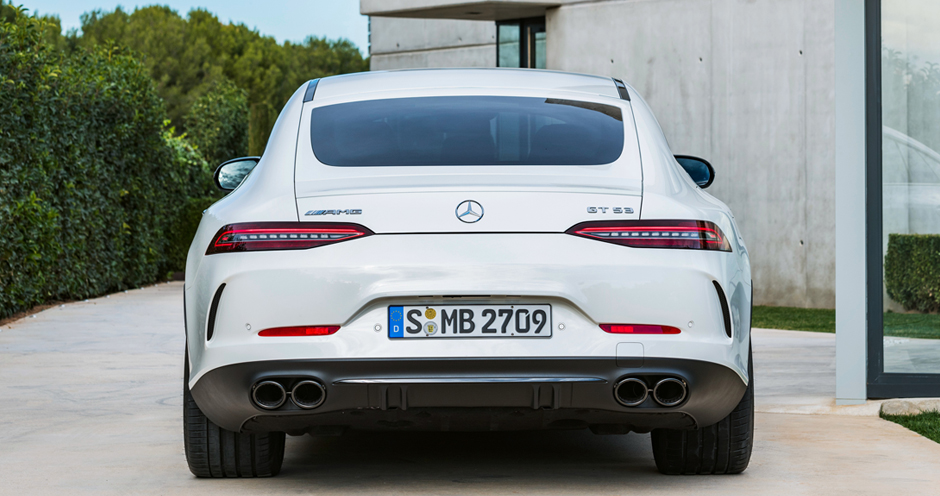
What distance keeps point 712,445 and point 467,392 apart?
1.20 m

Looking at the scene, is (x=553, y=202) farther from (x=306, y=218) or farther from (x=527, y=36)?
(x=527, y=36)

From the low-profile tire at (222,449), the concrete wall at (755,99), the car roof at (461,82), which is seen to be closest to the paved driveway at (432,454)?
the low-profile tire at (222,449)

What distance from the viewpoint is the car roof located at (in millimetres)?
4574

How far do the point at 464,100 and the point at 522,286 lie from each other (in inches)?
44.0

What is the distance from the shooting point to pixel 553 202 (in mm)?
3758

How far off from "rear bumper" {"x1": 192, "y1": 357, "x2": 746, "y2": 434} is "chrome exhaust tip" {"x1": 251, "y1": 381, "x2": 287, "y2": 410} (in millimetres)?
21

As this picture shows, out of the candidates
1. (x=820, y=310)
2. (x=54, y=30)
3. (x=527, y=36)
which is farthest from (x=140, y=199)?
(x=54, y=30)

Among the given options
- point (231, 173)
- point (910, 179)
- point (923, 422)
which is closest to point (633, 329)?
point (231, 173)

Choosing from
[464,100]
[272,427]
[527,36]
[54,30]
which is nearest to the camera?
[272,427]

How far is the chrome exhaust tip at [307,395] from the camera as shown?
3.70 m

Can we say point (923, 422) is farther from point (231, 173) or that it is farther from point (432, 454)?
point (231, 173)

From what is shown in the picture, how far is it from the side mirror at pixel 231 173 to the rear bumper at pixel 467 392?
145 centimetres

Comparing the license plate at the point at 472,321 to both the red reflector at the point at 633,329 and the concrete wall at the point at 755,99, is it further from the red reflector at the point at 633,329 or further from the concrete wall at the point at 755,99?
the concrete wall at the point at 755,99

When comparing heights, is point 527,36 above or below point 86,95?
above
